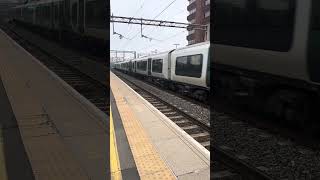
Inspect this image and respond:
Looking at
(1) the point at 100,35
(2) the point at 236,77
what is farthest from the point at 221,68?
(1) the point at 100,35

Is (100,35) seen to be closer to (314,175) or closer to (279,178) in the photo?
(279,178)

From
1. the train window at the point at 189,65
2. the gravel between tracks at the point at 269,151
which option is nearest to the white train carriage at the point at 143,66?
the train window at the point at 189,65

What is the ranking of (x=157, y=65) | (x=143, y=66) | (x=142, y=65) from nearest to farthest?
(x=157, y=65) → (x=143, y=66) → (x=142, y=65)

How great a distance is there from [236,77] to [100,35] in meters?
4.52

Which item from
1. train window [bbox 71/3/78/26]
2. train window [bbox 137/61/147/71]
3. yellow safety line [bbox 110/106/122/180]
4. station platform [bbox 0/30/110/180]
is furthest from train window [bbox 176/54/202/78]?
train window [bbox 137/61/147/71]

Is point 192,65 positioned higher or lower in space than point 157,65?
higher

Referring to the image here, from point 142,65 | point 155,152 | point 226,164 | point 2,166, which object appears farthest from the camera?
point 142,65

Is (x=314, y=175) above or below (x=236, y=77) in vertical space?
below

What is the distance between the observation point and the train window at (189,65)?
13.3 m

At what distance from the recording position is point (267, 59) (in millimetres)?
7305

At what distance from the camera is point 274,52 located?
7.07 meters

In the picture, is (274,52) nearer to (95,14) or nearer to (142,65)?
(95,14)

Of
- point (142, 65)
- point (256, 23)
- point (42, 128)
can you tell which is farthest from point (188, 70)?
point (142, 65)

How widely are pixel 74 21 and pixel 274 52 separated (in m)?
3.69
